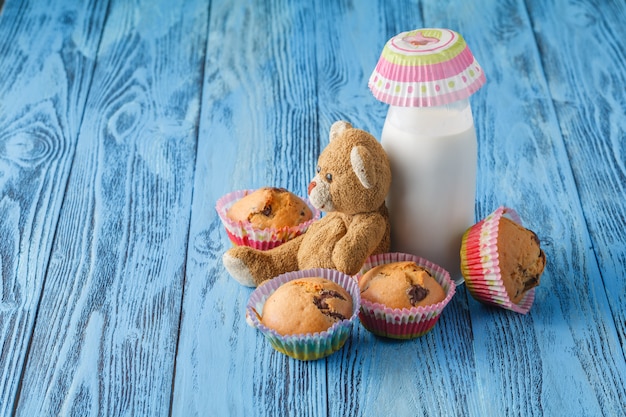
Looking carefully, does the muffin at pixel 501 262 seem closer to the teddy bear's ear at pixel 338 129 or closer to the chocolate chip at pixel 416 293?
the chocolate chip at pixel 416 293

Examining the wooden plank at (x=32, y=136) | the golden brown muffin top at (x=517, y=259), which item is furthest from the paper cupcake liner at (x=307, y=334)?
the wooden plank at (x=32, y=136)

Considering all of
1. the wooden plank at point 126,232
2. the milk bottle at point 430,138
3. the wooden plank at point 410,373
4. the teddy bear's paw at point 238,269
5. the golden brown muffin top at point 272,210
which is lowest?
the wooden plank at point 410,373

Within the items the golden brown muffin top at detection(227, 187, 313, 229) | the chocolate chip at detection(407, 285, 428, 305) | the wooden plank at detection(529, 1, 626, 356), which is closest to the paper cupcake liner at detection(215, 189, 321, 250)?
the golden brown muffin top at detection(227, 187, 313, 229)

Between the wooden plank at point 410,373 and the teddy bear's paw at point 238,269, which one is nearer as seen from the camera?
the wooden plank at point 410,373

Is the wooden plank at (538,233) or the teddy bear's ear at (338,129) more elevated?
the teddy bear's ear at (338,129)

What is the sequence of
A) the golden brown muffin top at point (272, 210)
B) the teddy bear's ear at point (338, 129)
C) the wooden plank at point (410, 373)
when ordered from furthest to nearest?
the golden brown muffin top at point (272, 210) → the teddy bear's ear at point (338, 129) → the wooden plank at point (410, 373)

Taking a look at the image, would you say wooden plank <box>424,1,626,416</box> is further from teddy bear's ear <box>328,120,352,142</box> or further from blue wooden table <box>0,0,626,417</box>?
teddy bear's ear <box>328,120,352,142</box>
